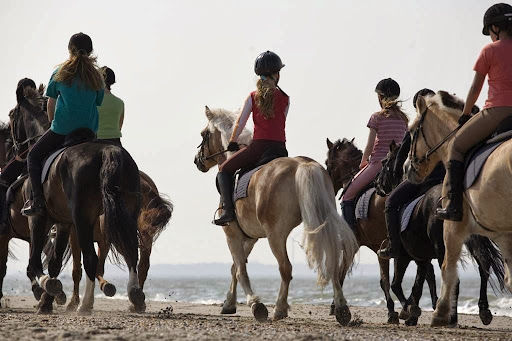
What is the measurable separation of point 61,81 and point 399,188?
4.26 m

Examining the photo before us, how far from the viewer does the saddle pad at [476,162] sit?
872 cm

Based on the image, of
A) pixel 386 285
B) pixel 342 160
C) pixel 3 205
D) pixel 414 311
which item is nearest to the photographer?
pixel 414 311

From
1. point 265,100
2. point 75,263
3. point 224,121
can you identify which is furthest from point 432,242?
point 75,263

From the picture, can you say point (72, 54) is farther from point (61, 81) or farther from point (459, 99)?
point (459, 99)

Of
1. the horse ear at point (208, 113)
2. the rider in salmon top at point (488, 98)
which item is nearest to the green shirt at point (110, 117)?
the horse ear at point (208, 113)

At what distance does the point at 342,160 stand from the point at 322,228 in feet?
13.1

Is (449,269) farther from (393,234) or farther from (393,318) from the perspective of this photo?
(393,318)

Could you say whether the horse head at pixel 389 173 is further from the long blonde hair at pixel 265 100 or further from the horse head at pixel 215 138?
the horse head at pixel 215 138

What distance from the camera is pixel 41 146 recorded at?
11312 mm

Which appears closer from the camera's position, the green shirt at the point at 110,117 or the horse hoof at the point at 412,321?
the horse hoof at the point at 412,321

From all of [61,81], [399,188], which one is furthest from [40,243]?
[399,188]

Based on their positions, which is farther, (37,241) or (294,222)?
(37,241)

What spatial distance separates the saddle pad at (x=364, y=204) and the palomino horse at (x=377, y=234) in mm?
54

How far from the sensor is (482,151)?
8.85 metres
